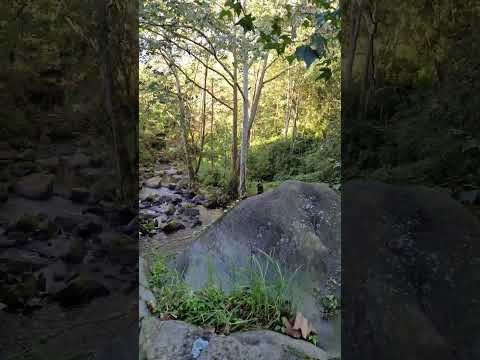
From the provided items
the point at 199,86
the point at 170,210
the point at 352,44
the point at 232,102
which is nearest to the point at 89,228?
the point at 352,44

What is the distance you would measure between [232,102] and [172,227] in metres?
1.78

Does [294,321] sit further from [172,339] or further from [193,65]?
[193,65]

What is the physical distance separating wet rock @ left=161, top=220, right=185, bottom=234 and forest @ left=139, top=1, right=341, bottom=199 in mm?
783

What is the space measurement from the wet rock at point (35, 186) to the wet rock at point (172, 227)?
91.8 inches

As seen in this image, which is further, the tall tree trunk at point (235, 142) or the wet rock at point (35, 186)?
the tall tree trunk at point (235, 142)

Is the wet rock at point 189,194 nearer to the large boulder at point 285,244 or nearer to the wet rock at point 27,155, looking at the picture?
the large boulder at point 285,244

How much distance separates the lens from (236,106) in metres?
4.19

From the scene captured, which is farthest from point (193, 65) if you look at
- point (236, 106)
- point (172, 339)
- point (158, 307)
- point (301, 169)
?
point (172, 339)

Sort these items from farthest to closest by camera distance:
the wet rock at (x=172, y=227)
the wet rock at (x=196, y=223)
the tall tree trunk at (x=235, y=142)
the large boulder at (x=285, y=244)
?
1. the tall tree trunk at (x=235, y=142)
2. the wet rock at (x=196, y=223)
3. the wet rock at (x=172, y=227)
4. the large boulder at (x=285, y=244)

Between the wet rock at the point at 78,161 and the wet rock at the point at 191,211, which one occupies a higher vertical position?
the wet rock at the point at 78,161

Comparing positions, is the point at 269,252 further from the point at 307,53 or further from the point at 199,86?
the point at 199,86

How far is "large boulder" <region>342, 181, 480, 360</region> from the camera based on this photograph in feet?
3.12

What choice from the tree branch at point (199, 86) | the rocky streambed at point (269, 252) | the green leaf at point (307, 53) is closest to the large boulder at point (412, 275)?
the green leaf at point (307, 53)

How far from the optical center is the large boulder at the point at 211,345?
158 cm
